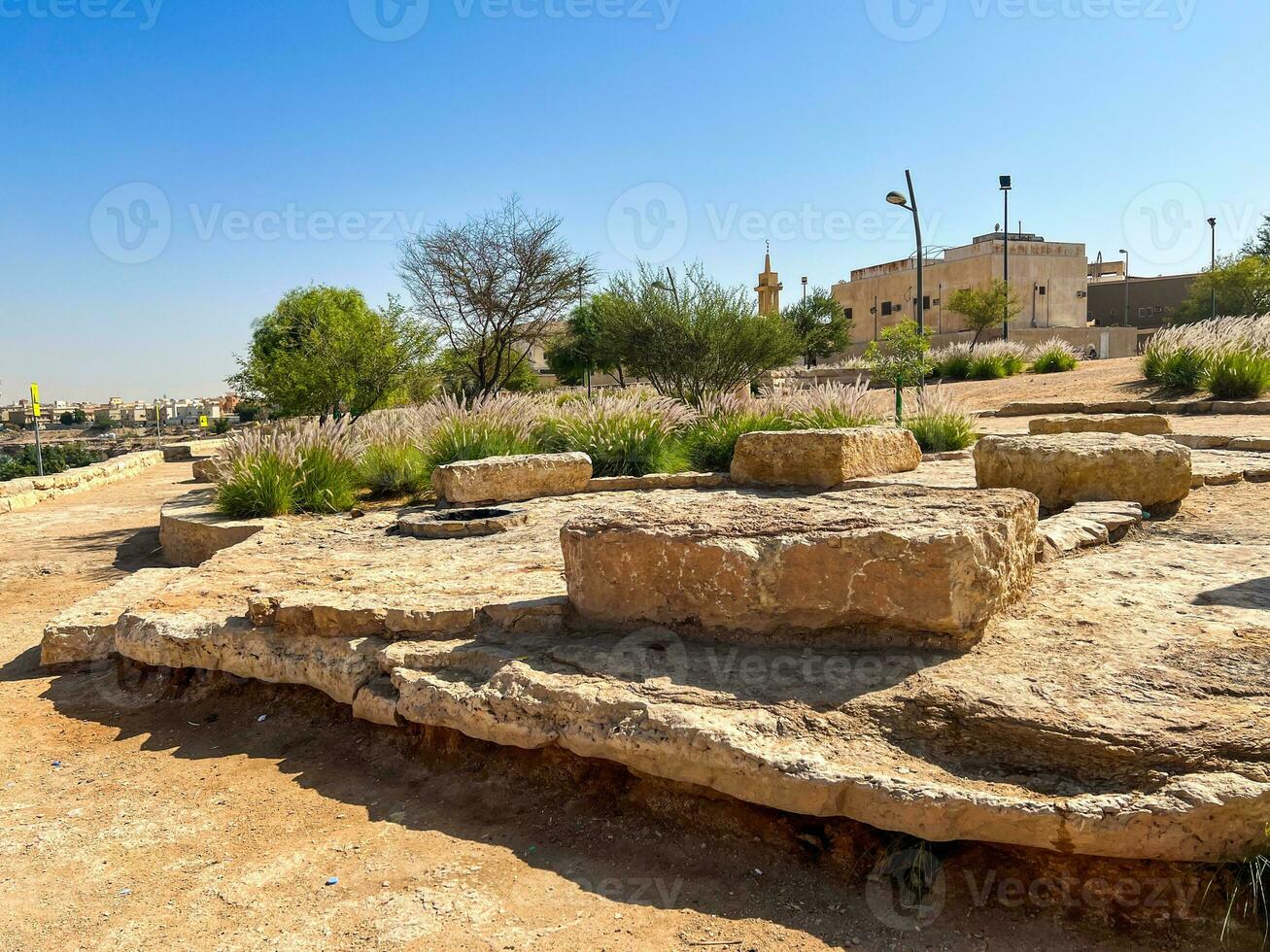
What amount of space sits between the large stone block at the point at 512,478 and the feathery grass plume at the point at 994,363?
50.3ft

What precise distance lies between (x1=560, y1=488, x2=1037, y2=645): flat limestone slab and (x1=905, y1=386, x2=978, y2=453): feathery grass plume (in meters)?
5.75

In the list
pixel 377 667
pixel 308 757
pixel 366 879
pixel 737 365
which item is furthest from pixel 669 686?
pixel 737 365

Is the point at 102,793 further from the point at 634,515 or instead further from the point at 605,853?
the point at 634,515

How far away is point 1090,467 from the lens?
4996mm

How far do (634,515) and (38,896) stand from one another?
2292 millimetres

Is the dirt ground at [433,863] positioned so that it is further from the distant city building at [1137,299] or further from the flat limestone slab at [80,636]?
the distant city building at [1137,299]

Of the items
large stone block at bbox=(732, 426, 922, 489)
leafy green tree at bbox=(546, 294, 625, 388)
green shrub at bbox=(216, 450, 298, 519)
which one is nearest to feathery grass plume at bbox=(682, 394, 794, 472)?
large stone block at bbox=(732, 426, 922, 489)

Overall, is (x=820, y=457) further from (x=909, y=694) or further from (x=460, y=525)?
(x=909, y=694)

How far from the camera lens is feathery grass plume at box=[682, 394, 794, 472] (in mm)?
8117

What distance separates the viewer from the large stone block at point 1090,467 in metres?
4.87

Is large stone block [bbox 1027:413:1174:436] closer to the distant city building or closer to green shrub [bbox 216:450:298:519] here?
green shrub [bbox 216:450:298:519]

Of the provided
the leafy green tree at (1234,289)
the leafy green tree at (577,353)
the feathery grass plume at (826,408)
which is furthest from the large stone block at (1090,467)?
the leafy green tree at (1234,289)

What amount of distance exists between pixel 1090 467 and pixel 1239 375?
8.07 m

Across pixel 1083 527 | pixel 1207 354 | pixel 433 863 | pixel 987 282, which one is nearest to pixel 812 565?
pixel 433 863
